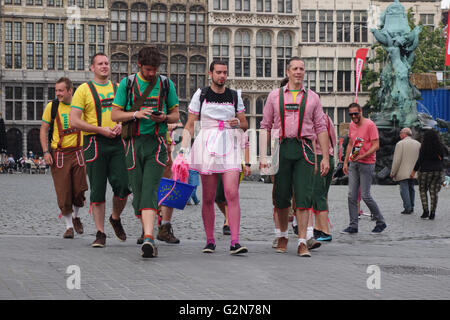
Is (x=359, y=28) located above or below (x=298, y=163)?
above

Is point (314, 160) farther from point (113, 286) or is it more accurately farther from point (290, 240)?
point (113, 286)

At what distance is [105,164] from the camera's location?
8.77 metres

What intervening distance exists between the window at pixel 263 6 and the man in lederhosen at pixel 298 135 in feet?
174

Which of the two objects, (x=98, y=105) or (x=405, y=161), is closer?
(x=98, y=105)

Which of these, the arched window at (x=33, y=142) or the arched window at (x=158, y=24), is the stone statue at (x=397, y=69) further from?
the arched window at (x=33, y=142)

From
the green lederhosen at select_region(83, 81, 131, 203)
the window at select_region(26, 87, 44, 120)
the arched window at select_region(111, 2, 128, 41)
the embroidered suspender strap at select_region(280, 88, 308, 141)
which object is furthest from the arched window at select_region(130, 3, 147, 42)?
the embroidered suspender strap at select_region(280, 88, 308, 141)

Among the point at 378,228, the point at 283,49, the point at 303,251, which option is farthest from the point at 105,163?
the point at 283,49

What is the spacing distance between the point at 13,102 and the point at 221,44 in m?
14.9

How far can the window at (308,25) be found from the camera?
60.8 metres

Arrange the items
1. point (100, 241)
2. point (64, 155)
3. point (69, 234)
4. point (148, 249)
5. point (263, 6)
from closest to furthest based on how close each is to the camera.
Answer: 1. point (148, 249)
2. point (100, 241)
3. point (69, 234)
4. point (64, 155)
5. point (263, 6)

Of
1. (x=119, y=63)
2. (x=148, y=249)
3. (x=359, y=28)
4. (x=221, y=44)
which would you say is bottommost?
(x=148, y=249)

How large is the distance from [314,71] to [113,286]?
182ft

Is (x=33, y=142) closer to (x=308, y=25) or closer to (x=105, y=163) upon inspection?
(x=308, y=25)

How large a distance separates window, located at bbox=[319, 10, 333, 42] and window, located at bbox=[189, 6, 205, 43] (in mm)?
8573
